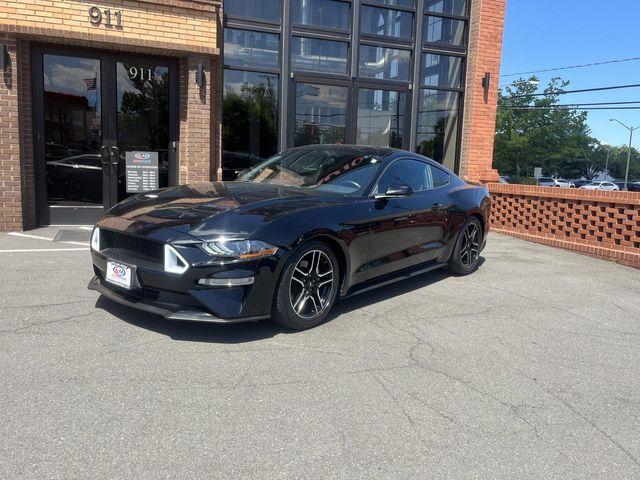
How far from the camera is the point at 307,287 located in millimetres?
4219

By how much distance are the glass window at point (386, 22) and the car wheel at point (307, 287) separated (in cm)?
737

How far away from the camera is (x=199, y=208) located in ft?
13.4

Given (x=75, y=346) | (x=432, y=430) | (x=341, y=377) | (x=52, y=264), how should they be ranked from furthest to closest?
(x=52, y=264) < (x=75, y=346) < (x=341, y=377) < (x=432, y=430)

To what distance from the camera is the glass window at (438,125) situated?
11.1m

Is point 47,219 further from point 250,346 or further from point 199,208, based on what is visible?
point 250,346

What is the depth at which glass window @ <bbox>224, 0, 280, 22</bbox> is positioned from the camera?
948cm

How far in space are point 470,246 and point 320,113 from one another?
189 inches

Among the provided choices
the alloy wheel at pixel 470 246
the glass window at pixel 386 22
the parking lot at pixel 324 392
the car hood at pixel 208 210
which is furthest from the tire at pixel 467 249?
the glass window at pixel 386 22

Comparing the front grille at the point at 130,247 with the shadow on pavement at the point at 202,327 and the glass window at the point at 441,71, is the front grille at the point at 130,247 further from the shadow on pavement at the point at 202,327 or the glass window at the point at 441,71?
the glass window at the point at 441,71

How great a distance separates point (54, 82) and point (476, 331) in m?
7.58

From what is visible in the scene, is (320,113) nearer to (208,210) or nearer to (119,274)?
(208,210)

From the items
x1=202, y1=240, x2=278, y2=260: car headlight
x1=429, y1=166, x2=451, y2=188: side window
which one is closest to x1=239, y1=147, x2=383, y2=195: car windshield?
x1=429, y1=166, x2=451, y2=188: side window

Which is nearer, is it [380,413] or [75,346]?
[380,413]

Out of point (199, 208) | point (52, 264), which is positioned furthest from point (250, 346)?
point (52, 264)
